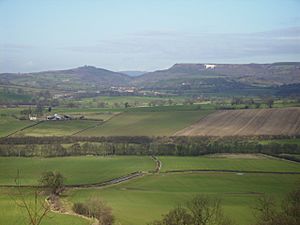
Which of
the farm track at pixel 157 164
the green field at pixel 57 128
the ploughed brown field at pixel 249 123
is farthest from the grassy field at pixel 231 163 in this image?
the green field at pixel 57 128

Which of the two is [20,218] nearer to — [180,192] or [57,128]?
[180,192]

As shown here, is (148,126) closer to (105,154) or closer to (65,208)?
(105,154)

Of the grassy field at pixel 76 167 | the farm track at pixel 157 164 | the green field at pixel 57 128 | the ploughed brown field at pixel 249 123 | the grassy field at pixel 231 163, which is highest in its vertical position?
the ploughed brown field at pixel 249 123

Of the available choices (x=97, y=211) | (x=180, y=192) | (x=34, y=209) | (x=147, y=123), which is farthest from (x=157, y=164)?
(x=147, y=123)

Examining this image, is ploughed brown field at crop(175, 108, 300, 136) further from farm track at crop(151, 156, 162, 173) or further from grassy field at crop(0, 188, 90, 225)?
grassy field at crop(0, 188, 90, 225)

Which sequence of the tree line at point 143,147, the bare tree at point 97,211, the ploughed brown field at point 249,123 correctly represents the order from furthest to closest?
1. the ploughed brown field at point 249,123
2. the tree line at point 143,147
3. the bare tree at point 97,211

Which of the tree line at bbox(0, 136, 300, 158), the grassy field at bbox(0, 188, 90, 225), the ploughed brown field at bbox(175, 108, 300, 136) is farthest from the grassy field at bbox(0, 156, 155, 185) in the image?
the ploughed brown field at bbox(175, 108, 300, 136)

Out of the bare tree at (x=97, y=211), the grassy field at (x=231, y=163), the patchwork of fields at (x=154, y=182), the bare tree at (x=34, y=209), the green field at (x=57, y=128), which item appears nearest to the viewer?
the bare tree at (x=34, y=209)

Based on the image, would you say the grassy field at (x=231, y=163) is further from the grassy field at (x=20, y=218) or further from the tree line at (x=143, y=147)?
the grassy field at (x=20, y=218)
